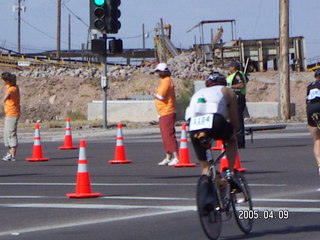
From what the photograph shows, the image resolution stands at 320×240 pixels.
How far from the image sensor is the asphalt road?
A: 990 cm

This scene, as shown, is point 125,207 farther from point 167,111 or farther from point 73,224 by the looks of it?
point 167,111

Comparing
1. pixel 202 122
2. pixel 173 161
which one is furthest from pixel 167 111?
pixel 202 122

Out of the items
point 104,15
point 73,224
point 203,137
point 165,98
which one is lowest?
point 73,224

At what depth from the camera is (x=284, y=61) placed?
36.1 metres

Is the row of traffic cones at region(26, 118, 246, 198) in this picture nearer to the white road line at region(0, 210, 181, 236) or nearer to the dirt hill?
the white road line at region(0, 210, 181, 236)

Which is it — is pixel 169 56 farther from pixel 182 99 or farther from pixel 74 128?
pixel 74 128

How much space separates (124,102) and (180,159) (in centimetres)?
2149

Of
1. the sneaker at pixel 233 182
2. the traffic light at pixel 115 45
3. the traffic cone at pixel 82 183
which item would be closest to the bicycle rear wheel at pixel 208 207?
the sneaker at pixel 233 182

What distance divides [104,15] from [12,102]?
370 cm

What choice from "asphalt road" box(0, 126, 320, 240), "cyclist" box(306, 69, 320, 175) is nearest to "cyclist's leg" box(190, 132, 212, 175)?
"asphalt road" box(0, 126, 320, 240)

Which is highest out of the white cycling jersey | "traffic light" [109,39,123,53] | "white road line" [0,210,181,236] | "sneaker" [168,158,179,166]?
"traffic light" [109,39,123,53]

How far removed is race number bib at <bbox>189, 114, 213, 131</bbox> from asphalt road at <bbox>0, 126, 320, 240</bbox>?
1208 mm

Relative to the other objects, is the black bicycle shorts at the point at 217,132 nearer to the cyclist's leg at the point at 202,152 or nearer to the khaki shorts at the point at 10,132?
the cyclist's leg at the point at 202,152

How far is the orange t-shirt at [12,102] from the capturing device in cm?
1888
